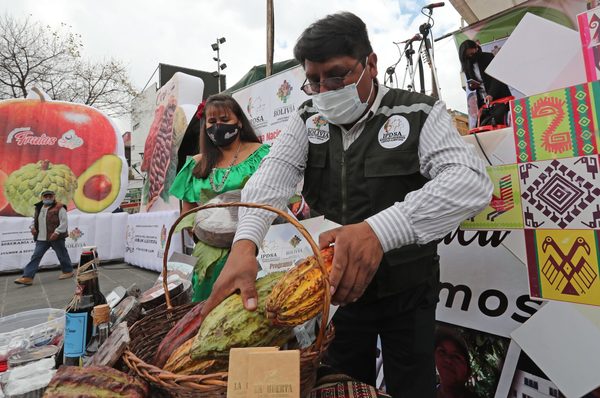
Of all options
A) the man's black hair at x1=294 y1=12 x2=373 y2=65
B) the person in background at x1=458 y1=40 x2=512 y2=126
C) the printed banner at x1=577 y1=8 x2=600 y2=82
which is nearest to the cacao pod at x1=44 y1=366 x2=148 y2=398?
the man's black hair at x1=294 y1=12 x2=373 y2=65

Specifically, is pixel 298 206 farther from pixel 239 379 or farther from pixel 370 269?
pixel 239 379

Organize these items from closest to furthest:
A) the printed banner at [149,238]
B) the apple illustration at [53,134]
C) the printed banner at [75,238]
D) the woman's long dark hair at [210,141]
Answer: the woman's long dark hair at [210,141], the printed banner at [149,238], the printed banner at [75,238], the apple illustration at [53,134]

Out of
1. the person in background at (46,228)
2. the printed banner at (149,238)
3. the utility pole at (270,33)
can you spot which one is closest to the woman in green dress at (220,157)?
the utility pole at (270,33)

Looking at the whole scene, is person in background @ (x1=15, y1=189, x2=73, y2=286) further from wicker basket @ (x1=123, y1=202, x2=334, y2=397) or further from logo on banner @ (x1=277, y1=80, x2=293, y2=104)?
wicker basket @ (x1=123, y1=202, x2=334, y2=397)

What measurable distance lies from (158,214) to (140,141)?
4676 millimetres

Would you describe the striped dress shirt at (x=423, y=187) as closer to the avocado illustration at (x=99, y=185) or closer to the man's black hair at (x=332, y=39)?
the man's black hair at (x=332, y=39)

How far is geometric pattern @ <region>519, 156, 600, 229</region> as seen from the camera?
4.08 feet

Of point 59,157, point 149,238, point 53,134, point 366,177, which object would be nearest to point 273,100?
point 366,177

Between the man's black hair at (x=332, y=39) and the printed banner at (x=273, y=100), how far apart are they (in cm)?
242

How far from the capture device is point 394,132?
98 centimetres

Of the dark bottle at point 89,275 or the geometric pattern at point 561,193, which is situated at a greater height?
the geometric pattern at point 561,193

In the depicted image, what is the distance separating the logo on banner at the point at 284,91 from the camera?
3.55m

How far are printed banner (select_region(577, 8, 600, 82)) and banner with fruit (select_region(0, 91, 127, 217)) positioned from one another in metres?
8.40

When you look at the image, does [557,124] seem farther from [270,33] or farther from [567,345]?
[270,33]
